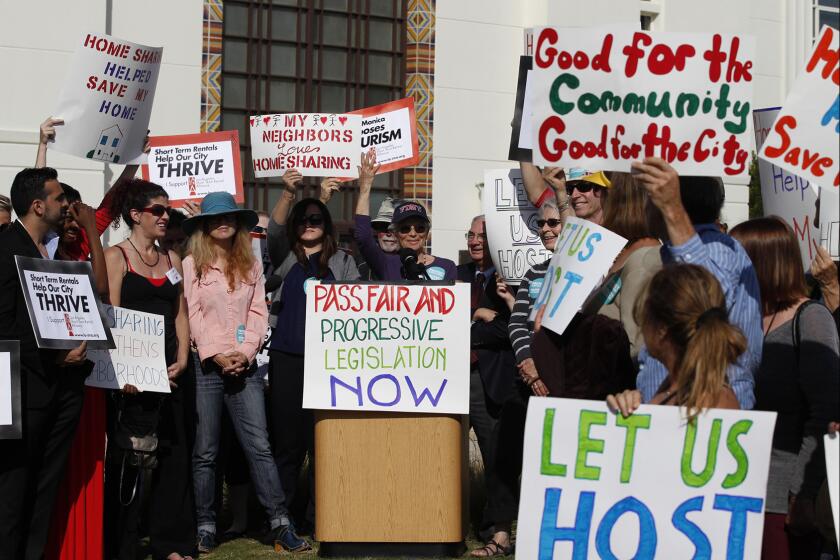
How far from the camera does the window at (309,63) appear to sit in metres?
15.9

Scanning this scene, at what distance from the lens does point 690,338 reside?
372 centimetres

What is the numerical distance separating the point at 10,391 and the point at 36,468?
1.60 feet

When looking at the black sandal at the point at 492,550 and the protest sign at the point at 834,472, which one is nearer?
the protest sign at the point at 834,472

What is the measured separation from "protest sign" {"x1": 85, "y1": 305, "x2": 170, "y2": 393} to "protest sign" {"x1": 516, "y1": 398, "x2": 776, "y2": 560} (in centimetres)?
301

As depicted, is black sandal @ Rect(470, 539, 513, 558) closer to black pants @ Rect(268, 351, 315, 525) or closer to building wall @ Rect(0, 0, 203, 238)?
black pants @ Rect(268, 351, 315, 525)

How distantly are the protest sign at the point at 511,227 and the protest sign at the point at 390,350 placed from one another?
2.34 feet

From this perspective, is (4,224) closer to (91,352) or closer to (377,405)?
(91,352)

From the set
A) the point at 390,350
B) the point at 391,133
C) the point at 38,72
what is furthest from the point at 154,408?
the point at 38,72

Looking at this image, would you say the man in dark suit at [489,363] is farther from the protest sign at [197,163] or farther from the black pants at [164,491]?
the protest sign at [197,163]

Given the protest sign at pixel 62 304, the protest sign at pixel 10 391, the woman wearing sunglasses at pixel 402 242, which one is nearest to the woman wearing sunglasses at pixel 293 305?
the woman wearing sunglasses at pixel 402 242

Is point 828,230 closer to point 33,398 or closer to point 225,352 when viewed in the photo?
point 225,352

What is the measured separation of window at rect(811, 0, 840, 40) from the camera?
19.0m

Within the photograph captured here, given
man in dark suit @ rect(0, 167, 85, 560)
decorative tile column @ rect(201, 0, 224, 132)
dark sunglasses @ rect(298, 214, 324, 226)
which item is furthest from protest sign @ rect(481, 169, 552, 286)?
decorative tile column @ rect(201, 0, 224, 132)

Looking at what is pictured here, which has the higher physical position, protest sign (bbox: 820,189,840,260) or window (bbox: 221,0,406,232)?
window (bbox: 221,0,406,232)
